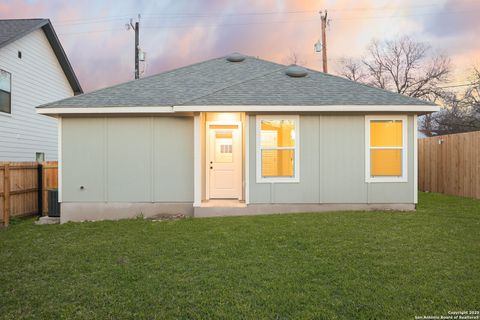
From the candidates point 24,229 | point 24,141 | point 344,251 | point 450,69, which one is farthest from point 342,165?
point 450,69

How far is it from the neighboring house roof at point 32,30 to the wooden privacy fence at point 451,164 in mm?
14906

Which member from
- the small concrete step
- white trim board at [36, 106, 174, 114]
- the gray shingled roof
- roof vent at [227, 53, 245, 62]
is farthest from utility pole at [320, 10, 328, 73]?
the small concrete step

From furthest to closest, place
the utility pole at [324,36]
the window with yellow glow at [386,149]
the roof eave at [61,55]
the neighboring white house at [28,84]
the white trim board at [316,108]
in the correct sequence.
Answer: the utility pole at [324,36]
the roof eave at [61,55]
the neighboring white house at [28,84]
the window with yellow glow at [386,149]
the white trim board at [316,108]

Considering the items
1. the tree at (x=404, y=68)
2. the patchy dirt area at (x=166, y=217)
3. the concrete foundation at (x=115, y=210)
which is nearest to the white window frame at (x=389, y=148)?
the concrete foundation at (x=115, y=210)

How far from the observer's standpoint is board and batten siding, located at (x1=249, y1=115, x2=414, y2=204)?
792 centimetres

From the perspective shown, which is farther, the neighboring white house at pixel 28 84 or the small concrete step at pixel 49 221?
the neighboring white house at pixel 28 84

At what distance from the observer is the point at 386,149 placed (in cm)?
801

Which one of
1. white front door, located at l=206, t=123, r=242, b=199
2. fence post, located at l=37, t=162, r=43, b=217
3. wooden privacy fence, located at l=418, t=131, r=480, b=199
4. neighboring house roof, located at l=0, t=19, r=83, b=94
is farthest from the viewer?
neighboring house roof, located at l=0, t=19, r=83, b=94

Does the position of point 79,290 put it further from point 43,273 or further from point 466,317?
point 466,317

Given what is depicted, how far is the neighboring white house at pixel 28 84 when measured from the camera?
11.0m

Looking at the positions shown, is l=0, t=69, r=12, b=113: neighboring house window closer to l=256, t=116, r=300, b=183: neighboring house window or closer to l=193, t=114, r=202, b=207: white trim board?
l=193, t=114, r=202, b=207: white trim board

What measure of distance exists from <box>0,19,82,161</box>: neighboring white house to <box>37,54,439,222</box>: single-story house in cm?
460

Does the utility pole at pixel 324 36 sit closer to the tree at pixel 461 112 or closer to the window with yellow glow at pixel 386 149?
the window with yellow glow at pixel 386 149

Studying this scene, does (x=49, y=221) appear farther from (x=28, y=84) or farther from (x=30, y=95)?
(x=28, y=84)
